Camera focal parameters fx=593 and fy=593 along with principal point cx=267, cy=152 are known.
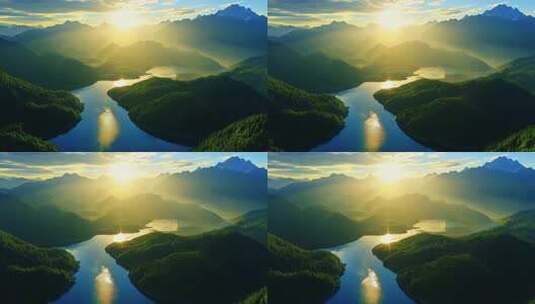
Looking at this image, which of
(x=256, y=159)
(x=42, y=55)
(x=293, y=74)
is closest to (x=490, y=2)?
(x=293, y=74)

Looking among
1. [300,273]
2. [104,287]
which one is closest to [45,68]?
[104,287]

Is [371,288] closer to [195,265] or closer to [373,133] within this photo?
[373,133]

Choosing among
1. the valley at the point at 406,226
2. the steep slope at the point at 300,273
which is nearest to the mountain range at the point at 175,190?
the valley at the point at 406,226

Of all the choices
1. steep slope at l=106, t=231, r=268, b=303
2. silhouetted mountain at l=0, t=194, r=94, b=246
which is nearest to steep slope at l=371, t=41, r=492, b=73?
steep slope at l=106, t=231, r=268, b=303

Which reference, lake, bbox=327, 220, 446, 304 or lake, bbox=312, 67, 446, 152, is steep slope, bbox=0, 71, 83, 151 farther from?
lake, bbox=327, 220, 446, 304

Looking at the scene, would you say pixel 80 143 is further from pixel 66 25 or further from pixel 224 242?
pixel 224 242

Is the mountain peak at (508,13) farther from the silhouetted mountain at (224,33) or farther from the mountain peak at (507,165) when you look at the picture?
the silhouetted mountain at (224,33)
